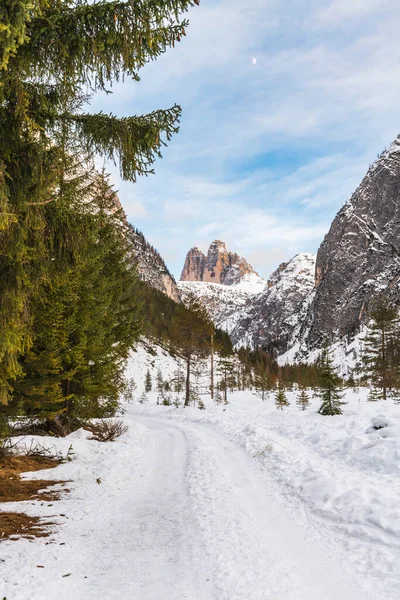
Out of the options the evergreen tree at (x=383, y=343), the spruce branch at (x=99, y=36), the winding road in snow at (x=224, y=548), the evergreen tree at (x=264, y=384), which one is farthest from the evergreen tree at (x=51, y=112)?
the evergreen tree at (x=264, y=384)

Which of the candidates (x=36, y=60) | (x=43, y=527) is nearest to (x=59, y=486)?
(x=43, y=527)

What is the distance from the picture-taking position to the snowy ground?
389cm

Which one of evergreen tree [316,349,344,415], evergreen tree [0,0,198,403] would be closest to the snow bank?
evergreen tree [316,349,344,415]

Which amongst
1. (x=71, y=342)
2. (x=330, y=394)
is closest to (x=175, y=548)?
(x=71, y=342)

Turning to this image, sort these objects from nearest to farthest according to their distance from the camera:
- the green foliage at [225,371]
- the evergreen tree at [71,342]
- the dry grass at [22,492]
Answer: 1. the dry grass at [22,492]
2. the evergreen tree at [71,342]
3. the green foliage at [225,371]

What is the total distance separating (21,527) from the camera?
5379 millimetres

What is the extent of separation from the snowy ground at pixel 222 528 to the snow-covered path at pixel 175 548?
2cm

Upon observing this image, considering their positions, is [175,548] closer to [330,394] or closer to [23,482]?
[23,482]

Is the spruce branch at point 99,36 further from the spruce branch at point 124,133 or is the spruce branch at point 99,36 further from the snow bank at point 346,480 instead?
the snow bank at point 346,480

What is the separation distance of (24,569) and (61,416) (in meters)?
8.97

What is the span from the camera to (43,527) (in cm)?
547

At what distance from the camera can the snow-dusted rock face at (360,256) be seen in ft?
457

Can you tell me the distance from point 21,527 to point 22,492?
6.60 ft

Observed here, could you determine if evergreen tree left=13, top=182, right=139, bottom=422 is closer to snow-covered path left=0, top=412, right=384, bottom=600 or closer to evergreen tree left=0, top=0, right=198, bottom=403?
evergreen tree left=0, top=0, right=198, bottom=403
